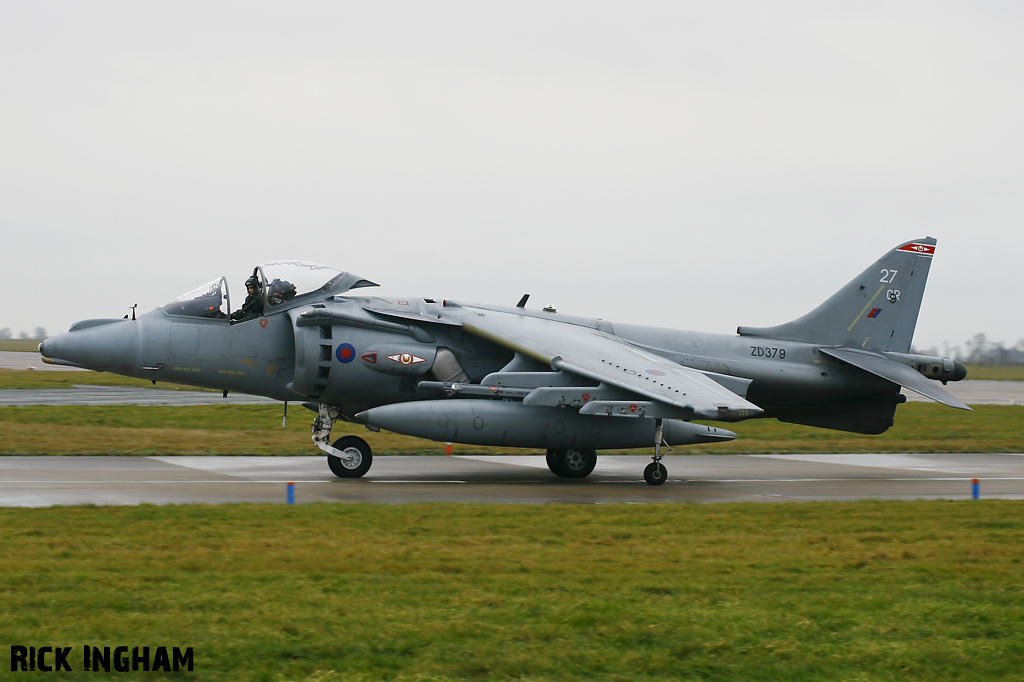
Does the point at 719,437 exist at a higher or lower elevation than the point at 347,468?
higher

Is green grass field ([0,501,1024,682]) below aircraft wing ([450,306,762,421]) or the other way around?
below

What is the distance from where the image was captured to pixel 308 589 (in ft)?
23.5

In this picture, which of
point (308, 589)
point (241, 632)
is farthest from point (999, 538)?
point (241, 632)

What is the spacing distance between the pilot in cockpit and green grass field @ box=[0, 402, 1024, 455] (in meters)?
4.24

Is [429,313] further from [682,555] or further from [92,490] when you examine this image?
[682,555]

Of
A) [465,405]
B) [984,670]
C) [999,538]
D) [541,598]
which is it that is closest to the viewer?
[984,670]

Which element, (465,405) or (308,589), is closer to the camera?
(308,589)

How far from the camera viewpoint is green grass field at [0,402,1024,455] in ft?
65.4

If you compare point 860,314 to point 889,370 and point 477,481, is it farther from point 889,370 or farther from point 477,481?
point 477,481

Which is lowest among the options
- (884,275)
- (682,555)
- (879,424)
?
(682,555)

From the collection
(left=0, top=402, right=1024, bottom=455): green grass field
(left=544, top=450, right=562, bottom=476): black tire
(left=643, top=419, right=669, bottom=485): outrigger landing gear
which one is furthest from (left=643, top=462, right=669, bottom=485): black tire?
(left=0, top=402, right=1024, bottom=455): green grass field

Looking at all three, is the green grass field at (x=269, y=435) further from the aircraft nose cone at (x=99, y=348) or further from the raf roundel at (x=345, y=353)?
the raf roundel at (x=345, y=353)

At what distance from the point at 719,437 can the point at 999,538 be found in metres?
6.64

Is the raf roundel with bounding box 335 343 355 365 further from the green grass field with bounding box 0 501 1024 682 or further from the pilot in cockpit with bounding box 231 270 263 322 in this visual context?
the green grass field with bounding box 0 501 1024 682
